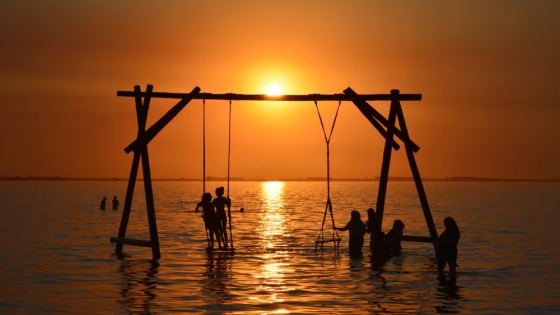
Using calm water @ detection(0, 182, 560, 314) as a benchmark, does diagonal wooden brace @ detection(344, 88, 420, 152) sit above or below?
above

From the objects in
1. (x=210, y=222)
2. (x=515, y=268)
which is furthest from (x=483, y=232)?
(x=210, y=222)

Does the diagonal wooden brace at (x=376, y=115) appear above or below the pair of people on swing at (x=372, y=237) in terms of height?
above

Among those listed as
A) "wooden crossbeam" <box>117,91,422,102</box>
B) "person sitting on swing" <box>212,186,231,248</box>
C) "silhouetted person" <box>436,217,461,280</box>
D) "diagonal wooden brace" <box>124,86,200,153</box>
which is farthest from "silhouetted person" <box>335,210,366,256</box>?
"diagonal wooden brace" <box>124,86,200,153</box>

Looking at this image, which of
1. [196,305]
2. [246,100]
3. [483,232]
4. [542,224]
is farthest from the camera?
[542,224]

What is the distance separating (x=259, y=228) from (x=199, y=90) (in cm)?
2751

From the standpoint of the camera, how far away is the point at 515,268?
29906mm

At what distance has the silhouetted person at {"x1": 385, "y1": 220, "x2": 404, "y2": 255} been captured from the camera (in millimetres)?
29812

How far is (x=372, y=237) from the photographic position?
96.6 feet

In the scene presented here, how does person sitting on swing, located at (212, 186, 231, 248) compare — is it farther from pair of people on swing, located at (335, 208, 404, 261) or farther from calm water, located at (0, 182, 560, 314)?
pair of people on swing, located at (335, 208, 404, 261)

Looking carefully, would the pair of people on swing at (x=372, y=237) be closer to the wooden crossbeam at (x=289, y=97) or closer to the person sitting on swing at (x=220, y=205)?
the wooden crossbeam at (x=289, y=97)

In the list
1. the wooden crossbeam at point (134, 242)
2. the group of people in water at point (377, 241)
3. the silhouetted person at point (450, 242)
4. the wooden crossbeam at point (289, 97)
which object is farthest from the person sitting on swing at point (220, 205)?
the silhouetted person at point (450, 242)

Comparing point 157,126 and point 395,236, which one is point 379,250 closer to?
point 395,236

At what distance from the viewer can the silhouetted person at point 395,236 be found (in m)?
29.8

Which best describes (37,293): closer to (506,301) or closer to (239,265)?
(239,265)
